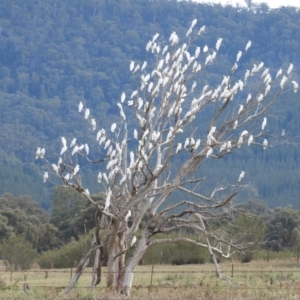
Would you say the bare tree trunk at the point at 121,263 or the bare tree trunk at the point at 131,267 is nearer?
the bare tree trunk at the point at 131,267

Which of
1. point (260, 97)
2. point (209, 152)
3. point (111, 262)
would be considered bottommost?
point (111, 262)

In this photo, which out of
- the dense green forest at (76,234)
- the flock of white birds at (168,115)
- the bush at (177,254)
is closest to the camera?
the flock of white birds at (168,115)

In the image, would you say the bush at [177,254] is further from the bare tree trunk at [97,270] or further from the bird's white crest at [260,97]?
the bird's white crest at [260,97]

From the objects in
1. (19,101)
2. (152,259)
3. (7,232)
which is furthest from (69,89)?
(152,259)

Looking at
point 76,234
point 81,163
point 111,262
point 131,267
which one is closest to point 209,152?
point 131,267

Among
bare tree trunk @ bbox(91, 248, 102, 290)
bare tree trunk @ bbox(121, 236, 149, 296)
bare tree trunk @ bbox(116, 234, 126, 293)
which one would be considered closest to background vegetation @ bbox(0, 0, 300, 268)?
bare tree trunk @ bbox(121, 236, 149, 296)

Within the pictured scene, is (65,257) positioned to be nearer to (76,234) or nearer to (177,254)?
(177,254)

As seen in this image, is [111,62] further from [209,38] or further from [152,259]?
[152,259]

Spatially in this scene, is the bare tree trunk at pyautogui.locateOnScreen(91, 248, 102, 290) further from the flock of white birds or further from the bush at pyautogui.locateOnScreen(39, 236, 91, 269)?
the bush at pyautogui.locateOnScreen(39, 236, 91, 269)

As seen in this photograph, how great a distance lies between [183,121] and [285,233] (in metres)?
36.8

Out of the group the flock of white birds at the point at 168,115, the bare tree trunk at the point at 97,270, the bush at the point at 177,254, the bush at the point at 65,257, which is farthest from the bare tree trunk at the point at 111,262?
the bush at the point at 65,257

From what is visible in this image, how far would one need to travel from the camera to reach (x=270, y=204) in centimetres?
10175

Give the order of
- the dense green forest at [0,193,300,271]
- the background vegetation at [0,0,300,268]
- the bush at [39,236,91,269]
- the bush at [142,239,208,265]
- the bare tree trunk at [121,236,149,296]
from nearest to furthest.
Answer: the bare tree trunk at [121,236,149,296] → the dense green forest at [0,193,300,271] → the bush at [142,239,208,265] → the bush at [39,236,91,269] → the background vegetation at [0,0,300,268]

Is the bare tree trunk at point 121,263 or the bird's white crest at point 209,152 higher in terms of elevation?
the bird's white crest at point 209,152
